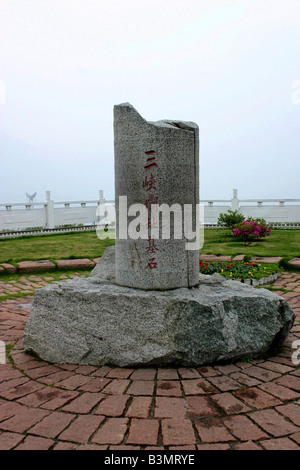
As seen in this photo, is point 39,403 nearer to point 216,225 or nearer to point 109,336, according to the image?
point 109,336

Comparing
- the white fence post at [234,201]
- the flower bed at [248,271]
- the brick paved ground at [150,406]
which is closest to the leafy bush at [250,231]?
the flower bed at [248,271]

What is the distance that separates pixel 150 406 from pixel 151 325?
711mm

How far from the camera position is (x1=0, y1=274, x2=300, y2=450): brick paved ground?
7.04 feet

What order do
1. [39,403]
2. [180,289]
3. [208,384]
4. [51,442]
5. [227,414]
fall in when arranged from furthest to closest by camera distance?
1. [180,289]
2. [208,384]
3. [39,403]
4. [227,414]
5. [51,442]

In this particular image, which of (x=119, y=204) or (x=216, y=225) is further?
(x=216, y=225)

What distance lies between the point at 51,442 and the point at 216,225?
15.4 metres

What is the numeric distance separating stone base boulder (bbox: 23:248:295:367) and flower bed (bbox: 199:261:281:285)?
2.62 meters

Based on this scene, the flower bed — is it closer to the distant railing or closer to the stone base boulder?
the stone base boulder

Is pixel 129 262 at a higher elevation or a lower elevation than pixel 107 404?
higher

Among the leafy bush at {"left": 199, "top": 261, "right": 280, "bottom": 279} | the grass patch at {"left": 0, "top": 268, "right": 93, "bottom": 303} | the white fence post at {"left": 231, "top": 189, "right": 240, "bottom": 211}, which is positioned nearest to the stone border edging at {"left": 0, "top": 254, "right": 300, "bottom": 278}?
the grass patch at {"left": 0, "top": 268, "right": 93, "bottom": 303}

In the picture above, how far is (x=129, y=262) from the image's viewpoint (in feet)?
11.7
